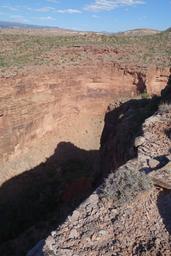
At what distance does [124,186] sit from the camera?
861 centimetres

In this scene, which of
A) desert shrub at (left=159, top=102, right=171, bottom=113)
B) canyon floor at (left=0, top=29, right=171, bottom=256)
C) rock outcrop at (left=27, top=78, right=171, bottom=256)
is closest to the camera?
rock outcrop at (left=27, top=78, right=171, bottom=256)

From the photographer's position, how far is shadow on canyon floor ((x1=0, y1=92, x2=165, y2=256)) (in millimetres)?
14773

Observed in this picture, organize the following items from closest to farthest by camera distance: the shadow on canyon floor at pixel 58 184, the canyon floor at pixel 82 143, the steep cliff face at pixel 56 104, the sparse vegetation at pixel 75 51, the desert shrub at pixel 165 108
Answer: the canyon floor at pixel 82 143 < the desert shrub at pixel 165 108 < the shadow on canyon floor at pixel 58 184 < the steep cliff face at pixel 56 104 < the sparse vegetation at pixel 75 51

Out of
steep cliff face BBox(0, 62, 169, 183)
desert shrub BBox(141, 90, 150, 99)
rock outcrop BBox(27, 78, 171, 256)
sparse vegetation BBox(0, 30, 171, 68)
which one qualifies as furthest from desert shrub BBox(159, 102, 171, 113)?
sparse vegetation BBox(0, 30, 171, 68)

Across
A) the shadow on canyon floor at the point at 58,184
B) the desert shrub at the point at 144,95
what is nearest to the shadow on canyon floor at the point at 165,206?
the shadow on canyon floor at the point at 58,184

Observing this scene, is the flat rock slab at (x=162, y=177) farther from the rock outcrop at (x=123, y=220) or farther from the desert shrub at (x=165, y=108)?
the desert shrub at (x=165, y=108)

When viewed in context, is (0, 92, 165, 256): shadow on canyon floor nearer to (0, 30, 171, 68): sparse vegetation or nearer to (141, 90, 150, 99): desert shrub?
(141, 90, 150, 99): desert shrub

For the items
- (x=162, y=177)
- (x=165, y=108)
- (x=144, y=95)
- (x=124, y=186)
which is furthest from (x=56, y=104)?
(x=124, y=186)

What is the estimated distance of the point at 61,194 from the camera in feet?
74.2

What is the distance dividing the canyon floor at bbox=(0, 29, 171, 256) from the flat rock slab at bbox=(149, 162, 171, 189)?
37mm

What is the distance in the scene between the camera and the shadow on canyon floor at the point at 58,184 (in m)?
14.8

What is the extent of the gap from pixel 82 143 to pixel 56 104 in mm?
3312

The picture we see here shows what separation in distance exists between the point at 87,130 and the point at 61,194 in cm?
896

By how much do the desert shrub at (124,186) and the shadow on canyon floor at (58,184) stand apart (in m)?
2.82
